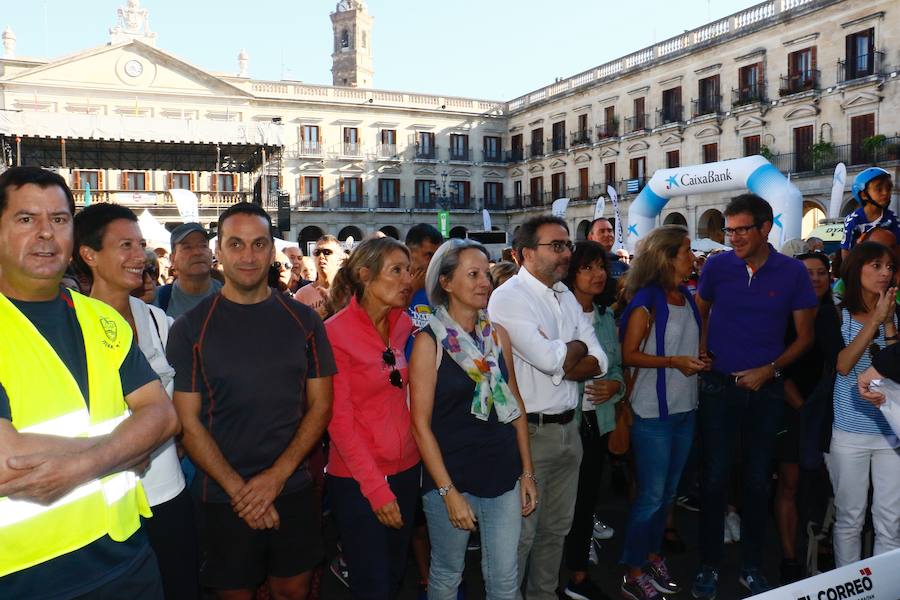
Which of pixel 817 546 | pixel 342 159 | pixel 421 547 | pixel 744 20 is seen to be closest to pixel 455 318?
pixel 421 547

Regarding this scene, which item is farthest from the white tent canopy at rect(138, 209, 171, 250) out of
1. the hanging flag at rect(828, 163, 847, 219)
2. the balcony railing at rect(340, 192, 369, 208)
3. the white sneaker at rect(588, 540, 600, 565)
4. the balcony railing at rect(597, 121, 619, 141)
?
the balcony railing at rect(597, 121, 619, 141)

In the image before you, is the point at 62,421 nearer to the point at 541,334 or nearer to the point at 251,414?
the point at 251,414

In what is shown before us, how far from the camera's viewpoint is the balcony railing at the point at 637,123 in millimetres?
33638

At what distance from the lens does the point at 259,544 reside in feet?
9.22

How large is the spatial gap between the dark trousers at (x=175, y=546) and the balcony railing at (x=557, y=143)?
38029mm

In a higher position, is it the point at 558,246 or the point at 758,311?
the point at 558,246

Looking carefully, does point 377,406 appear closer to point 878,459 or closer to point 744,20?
point 878,459

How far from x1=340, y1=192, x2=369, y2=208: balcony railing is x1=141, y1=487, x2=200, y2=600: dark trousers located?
126 feet

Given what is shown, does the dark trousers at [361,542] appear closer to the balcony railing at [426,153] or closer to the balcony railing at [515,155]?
the balcony railing at [426,153]

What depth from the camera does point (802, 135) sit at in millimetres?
26922

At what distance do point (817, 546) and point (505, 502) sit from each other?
90.0 inches

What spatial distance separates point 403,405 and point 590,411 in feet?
4.41

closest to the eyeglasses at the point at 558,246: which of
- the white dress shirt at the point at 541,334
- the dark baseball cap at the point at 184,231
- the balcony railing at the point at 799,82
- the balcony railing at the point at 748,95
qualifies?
the white dress shirt at the point at 541,334

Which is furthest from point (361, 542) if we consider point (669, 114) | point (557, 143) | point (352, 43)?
point (352, 43)
